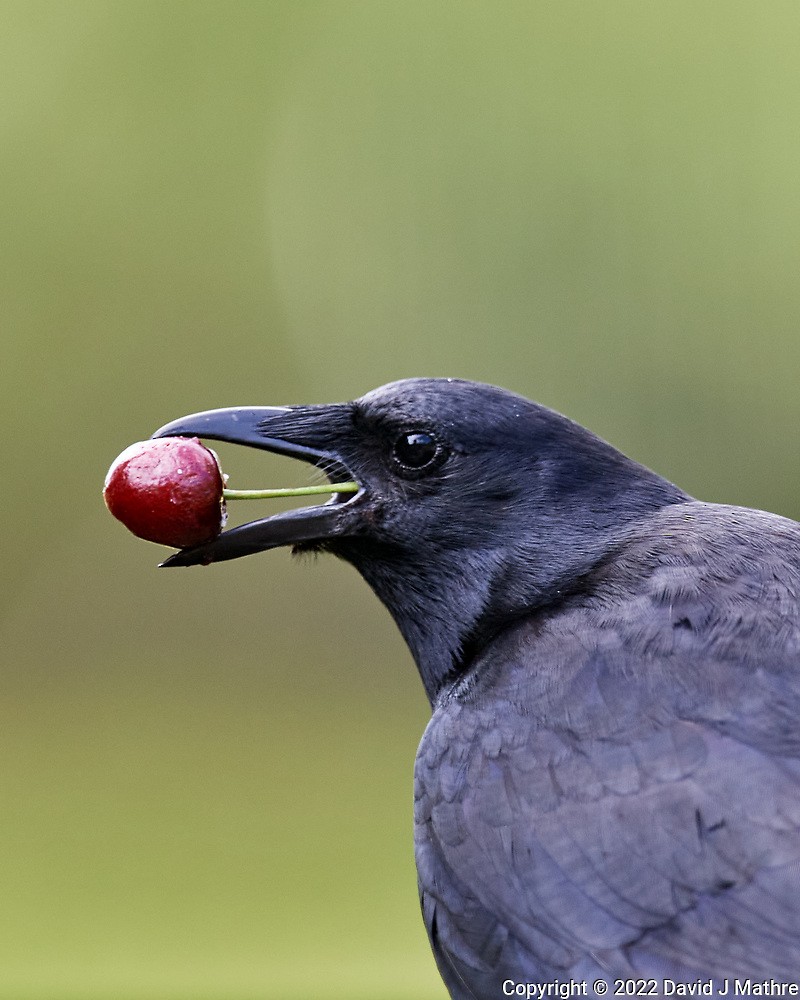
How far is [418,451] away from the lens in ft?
10.4

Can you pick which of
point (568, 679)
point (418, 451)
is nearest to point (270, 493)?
point (418, 451)

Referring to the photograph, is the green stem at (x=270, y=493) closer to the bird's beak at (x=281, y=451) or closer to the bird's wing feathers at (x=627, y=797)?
the bird's beak at (x=281, y=451)

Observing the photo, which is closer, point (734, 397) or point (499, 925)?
point (499, 925)

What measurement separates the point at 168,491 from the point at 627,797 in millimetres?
1174

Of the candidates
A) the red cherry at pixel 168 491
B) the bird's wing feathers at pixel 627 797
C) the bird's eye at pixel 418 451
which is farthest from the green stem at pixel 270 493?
the bird's wing feathers at pixel 627 797

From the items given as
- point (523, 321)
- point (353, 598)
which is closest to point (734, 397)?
point (523, 321)

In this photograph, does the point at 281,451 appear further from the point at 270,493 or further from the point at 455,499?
the point at 455,499

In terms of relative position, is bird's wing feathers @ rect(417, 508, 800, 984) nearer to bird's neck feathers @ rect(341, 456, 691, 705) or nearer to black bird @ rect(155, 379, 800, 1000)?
black bird @ rect(155, 379, 800, 1000)

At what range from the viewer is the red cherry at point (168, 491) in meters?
3.01

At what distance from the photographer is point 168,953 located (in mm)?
6266

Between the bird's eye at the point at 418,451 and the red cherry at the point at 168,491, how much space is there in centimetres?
41

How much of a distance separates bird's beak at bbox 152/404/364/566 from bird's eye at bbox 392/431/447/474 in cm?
13

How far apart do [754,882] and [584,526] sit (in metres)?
0.99

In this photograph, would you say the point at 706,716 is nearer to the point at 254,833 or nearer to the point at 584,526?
the point at 584,526
